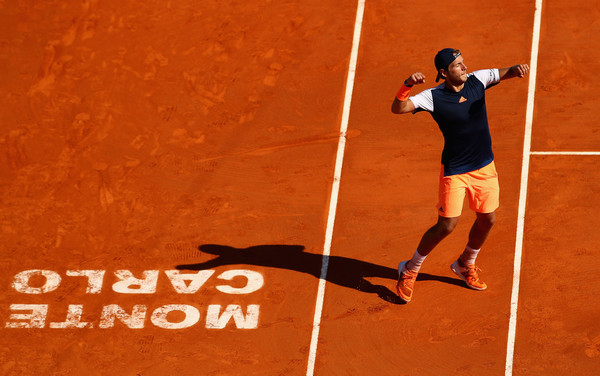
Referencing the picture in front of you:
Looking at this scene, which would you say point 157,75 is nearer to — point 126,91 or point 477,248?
point 126,91

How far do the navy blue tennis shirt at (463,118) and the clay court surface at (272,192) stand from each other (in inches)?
71.7

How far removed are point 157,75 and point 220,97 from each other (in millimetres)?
1090

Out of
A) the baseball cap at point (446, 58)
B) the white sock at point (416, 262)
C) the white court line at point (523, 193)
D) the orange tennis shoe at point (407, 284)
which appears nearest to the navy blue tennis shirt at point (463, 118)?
the baseball cap at point (446, 58)

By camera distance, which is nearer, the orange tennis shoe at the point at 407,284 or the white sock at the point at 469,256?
the white sock at the point at 469,256

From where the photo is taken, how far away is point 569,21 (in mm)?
12695

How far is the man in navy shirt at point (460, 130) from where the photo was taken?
27.6 ft

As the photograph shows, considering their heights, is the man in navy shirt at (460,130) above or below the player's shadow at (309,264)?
above

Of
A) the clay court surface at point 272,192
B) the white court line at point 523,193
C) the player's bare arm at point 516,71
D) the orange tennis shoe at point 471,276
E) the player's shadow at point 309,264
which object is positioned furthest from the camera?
the player's shadow at point 309,264

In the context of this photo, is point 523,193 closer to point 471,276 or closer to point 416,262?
point 471,276

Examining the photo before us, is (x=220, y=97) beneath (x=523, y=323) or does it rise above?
above

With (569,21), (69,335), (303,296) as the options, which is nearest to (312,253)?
(303,296)

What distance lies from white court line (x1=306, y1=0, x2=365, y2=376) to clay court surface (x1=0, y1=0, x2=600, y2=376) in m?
0.04

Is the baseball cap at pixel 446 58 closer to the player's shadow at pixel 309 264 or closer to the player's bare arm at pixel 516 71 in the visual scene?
the player's bare arm at pixel 516 71

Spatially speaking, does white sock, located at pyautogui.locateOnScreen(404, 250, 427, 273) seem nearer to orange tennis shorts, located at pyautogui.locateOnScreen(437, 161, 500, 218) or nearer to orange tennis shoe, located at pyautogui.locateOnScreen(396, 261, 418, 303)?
orange tennis shoe, located at pyautogui.locateOnScreen(396, 261, 418, 303)
